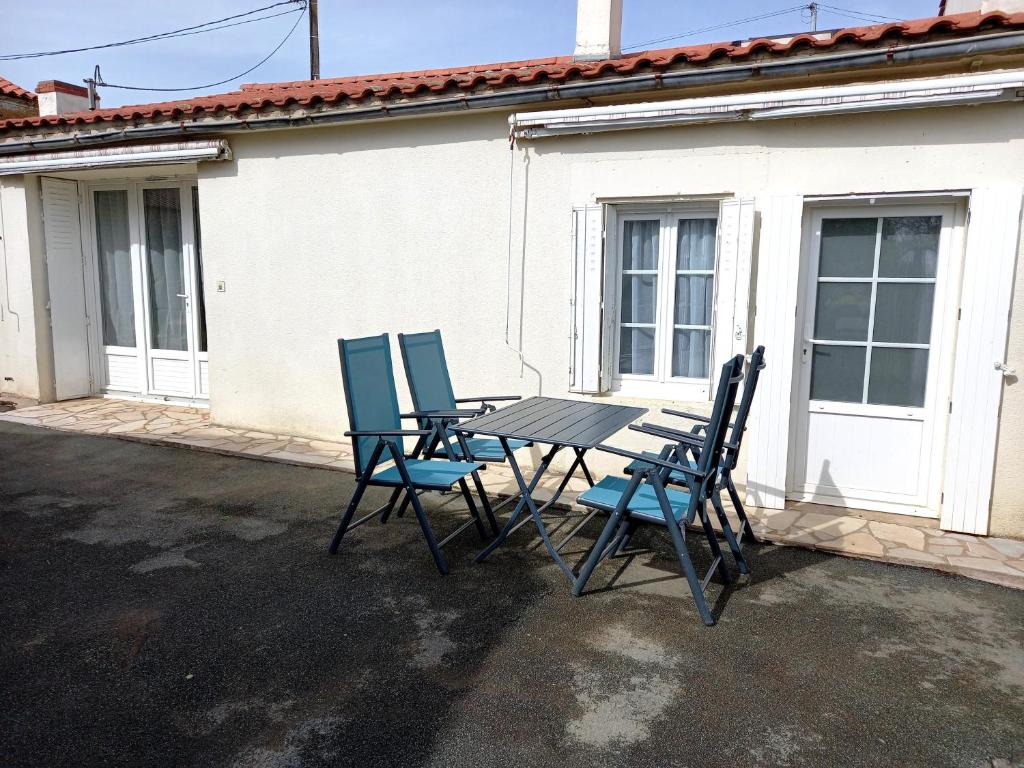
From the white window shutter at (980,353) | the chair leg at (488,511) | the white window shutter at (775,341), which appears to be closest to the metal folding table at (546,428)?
the chair leg at (488,511)

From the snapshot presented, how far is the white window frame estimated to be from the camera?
5324 mm

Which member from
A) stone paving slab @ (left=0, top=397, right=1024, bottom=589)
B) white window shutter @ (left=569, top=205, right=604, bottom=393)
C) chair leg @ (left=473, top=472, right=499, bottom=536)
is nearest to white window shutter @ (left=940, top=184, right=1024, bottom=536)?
stone paving slab @ (left=0, top=397, right=1024, bottom=589)

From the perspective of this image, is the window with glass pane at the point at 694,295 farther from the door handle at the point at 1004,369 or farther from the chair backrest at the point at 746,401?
the door handle at the point at 1004,369

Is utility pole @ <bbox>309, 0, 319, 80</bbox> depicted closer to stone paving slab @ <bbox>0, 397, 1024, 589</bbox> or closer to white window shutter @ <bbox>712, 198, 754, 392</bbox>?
stone paving slab @ <bbox>0, 397, 1024, 589</bbox>

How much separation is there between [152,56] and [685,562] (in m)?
20.3

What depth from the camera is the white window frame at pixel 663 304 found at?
532 centimetres

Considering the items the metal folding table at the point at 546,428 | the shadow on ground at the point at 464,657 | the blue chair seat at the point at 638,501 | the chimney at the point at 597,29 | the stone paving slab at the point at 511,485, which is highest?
the chimney at the point at 597,29

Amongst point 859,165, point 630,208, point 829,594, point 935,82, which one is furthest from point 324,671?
point 935,82

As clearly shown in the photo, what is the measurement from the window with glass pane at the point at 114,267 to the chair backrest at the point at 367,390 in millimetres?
5304

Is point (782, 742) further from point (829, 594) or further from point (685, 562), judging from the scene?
point (829, 594)

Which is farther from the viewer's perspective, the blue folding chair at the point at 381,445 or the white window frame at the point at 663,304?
the white window frame at the point at 663,304

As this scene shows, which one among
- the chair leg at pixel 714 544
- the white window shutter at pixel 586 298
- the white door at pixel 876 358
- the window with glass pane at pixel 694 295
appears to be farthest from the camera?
the white window shutter at pixel 586 298

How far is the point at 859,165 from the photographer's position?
15.3ft

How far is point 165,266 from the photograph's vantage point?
8125 mm
